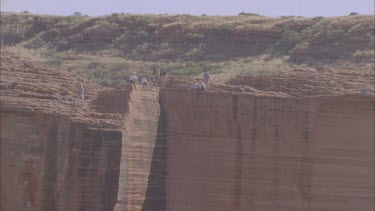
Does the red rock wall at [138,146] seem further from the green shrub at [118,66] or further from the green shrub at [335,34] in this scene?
the green shrub at [335,34]

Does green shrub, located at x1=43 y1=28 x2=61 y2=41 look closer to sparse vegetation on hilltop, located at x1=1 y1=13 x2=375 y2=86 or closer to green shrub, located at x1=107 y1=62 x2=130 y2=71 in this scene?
sparse vegetation on hilltop, located at x1=1 y1=13 x2=375 y2=86

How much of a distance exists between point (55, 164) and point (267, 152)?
5.83 meters

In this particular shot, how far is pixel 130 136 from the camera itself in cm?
2591

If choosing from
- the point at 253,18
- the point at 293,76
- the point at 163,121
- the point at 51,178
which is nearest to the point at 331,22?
the point at 253,18

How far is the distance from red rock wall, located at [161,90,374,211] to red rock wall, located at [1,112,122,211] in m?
2.60

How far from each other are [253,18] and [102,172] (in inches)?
1203

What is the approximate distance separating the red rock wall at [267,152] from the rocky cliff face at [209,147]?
0.02 metres

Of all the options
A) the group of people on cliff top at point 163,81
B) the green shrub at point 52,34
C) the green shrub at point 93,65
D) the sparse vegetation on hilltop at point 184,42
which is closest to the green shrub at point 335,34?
the sparse vegetation on hilltop at point 184,42

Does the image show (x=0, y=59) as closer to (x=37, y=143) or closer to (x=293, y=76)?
(x=37, y=143)

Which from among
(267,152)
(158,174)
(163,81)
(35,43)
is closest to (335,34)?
(35,43)

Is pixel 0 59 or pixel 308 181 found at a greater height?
pixel 0 59

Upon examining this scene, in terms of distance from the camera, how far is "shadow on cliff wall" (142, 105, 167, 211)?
2678cm

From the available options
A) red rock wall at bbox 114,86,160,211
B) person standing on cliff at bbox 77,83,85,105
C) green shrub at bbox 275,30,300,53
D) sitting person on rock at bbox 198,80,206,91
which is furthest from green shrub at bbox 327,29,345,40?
person standing on cliff at bbox 77,83,85,105

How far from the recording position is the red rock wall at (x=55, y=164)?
2392 cm
